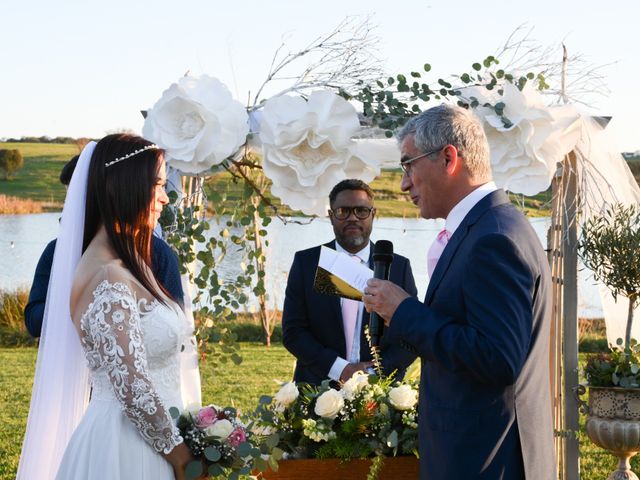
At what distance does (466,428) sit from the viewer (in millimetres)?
2865

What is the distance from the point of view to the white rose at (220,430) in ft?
10.5

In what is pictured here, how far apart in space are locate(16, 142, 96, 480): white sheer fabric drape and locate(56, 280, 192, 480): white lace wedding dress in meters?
0.27

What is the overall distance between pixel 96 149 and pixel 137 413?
3.17 feet

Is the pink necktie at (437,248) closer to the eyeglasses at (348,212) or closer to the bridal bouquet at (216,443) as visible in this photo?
the bridal bouquet at (216,443)

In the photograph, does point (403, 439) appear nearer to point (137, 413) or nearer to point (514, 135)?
point (137, 413)

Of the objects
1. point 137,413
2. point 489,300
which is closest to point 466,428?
point 489,300

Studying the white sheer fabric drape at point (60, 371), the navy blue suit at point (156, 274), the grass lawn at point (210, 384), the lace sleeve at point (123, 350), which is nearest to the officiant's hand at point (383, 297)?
the lace sleeve at point (123, 350)

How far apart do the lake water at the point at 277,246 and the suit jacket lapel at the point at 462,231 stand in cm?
1089

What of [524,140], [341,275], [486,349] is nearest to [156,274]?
[341,275]

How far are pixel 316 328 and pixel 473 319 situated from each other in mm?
2362

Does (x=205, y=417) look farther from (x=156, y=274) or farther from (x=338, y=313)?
(x=338, y=313)

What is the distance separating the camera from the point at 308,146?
416 cm

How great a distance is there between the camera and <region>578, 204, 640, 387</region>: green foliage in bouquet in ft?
18.3

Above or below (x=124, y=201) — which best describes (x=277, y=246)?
below
